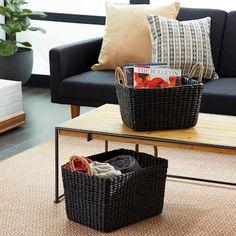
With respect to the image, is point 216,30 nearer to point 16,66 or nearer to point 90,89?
point 90,89

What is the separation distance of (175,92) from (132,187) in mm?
463

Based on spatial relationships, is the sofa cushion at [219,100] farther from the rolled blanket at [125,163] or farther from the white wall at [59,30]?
the white wall at [59,30]

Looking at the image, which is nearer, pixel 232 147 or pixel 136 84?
pixel 232 147

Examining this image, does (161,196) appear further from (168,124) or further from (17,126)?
(17,126)

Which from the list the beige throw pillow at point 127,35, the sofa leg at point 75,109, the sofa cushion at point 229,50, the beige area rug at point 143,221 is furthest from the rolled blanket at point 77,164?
the sofa cushion at point 229,50

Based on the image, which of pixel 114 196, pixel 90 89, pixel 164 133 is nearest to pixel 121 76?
pixel 164 133

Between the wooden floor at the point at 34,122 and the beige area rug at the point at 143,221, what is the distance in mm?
139

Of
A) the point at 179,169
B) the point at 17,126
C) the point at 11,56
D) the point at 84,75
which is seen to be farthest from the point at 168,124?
the point at 11,56

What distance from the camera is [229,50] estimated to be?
443 cm

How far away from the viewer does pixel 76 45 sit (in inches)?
175

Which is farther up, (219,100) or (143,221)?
(219,100)

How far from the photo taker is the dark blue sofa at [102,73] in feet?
13.2

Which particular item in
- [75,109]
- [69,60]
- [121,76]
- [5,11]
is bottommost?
[75,109]

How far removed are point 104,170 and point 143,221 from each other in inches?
12.8
